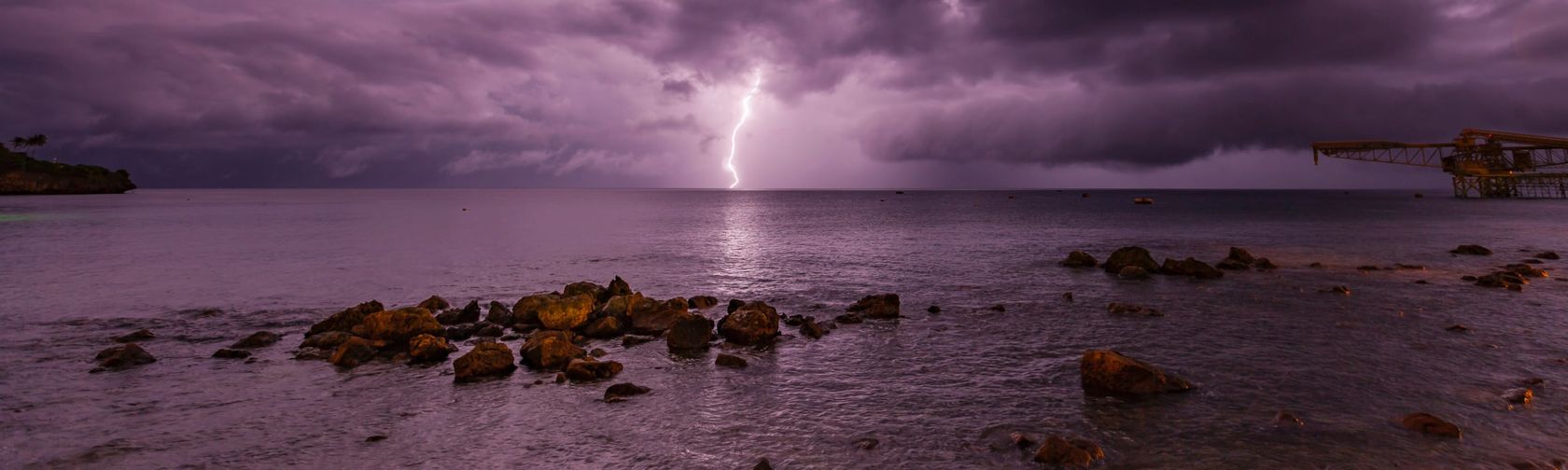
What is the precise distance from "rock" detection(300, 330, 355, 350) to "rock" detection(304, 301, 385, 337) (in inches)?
40.3

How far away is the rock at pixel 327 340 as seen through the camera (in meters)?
23.2

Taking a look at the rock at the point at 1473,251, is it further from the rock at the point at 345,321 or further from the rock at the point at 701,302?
the rock at the point at 345,321

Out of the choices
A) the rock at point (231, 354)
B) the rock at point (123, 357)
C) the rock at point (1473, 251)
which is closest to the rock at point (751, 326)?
the rock at point (231, 354)

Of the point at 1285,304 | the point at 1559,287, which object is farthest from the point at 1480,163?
the point at 1285,304

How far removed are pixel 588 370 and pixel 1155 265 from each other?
3713 centimetres

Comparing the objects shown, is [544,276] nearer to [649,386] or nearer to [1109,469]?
[649,386]

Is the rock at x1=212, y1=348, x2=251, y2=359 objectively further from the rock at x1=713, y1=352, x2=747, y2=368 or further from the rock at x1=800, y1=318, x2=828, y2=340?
the rock at x1=800, y1=318, x2=828, y2=340

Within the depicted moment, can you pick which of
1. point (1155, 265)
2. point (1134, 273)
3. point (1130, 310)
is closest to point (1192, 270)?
point (1155, 265)

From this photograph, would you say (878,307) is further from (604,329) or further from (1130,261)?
(1130,261)

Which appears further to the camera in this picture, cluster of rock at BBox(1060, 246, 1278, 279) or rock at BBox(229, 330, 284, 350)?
cluster of rock at BBox(1060, 246, 1278, 279)

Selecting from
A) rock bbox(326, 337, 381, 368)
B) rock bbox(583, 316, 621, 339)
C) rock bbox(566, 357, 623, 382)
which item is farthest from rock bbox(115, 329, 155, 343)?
rock bbox(566, 357, 623, 382)

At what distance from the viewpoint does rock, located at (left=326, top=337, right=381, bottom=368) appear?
21.1 m

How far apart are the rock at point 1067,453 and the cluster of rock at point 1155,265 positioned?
98.7ft

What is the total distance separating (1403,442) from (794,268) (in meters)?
36.1
